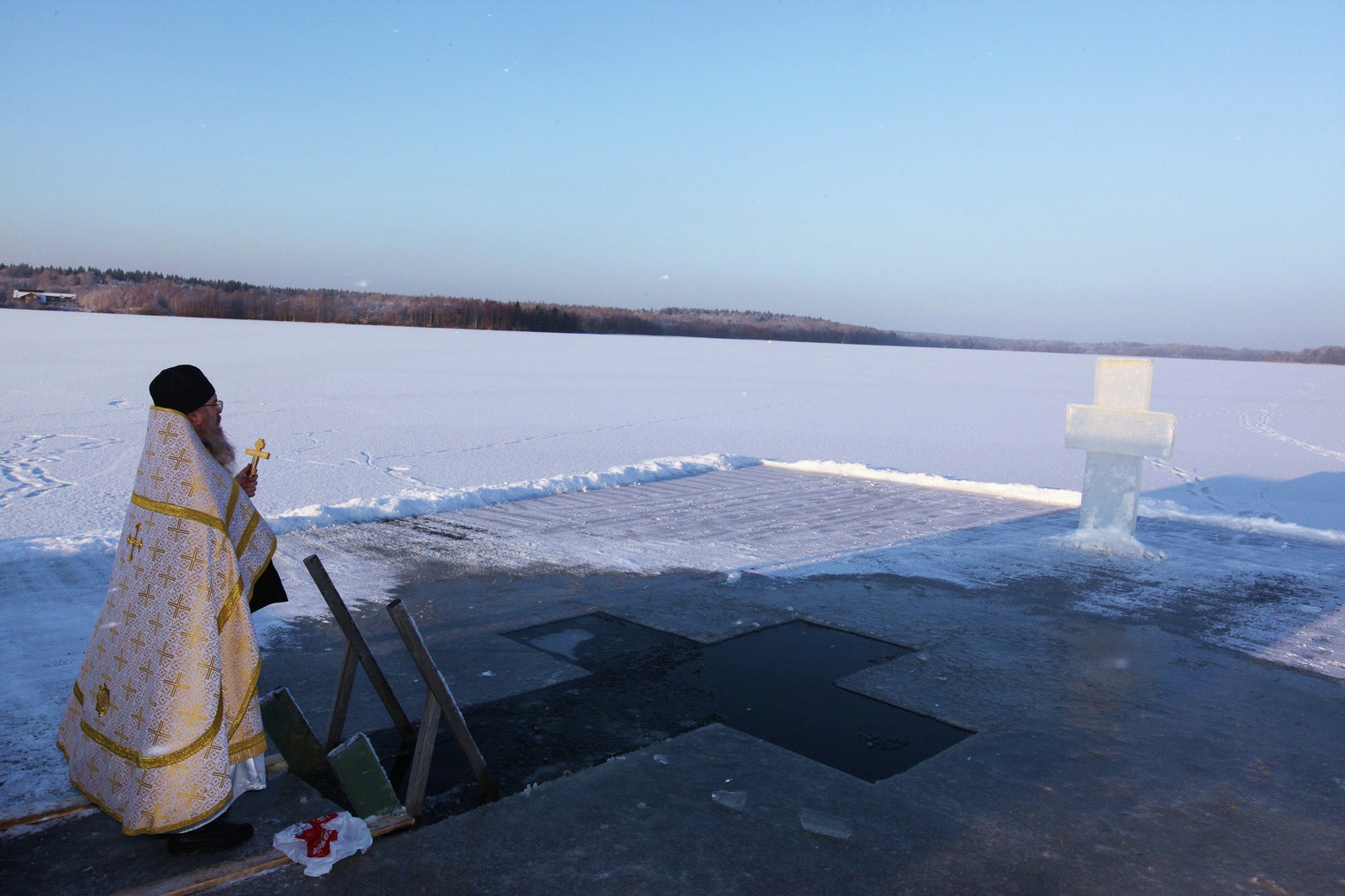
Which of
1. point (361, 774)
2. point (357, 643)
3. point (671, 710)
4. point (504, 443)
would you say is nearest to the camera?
point (361, 774)

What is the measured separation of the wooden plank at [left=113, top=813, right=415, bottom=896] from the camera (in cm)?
277

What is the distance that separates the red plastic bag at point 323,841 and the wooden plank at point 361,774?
0.06 meters

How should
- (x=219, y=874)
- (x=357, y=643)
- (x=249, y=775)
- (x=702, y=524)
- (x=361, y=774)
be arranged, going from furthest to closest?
(x=702, y=524), (x=357, y=643), (x=249, y=775), (x=361, y=774), (x=219, y=874)

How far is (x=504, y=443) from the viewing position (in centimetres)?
1420

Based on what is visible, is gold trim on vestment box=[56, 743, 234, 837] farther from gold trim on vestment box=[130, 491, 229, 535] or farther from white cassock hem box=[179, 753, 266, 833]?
gold trim on vestment box=[130, 491, 229, 535]

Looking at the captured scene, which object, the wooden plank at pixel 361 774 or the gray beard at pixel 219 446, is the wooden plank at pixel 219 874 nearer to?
the wooden plank at pixel 361 774

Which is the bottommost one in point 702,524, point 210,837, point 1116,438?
point 702,524

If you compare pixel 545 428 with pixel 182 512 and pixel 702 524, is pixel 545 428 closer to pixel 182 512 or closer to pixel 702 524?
pixel 702 524

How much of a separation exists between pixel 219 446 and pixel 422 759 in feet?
3.88

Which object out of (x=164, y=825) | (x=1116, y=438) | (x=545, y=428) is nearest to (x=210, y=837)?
(x=164, y=825)

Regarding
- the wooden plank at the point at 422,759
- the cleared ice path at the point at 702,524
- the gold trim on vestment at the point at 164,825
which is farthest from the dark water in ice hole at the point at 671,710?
the cleared ice path at the point at 702,524

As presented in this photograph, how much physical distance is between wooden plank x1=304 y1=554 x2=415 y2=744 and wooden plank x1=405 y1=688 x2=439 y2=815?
0.34 m

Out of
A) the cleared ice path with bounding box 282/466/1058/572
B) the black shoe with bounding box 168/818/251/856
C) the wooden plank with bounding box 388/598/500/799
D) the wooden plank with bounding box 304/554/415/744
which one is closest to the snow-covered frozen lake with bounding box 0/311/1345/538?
the cleared ice path with bounding box 282/466/1058/572

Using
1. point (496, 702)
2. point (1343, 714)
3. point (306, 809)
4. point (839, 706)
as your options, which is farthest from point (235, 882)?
point (1343, 714)
